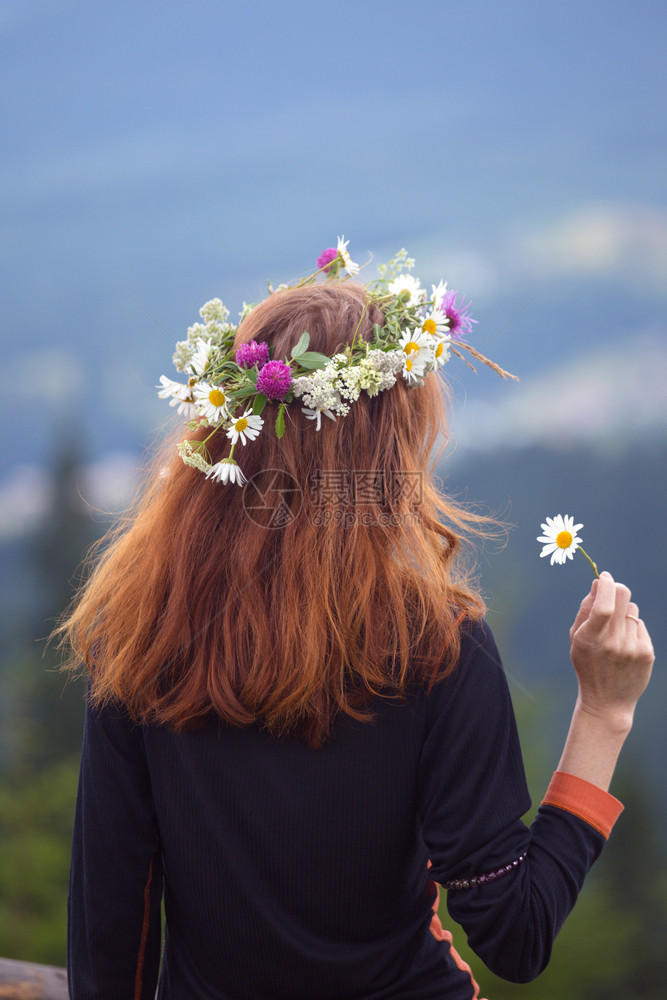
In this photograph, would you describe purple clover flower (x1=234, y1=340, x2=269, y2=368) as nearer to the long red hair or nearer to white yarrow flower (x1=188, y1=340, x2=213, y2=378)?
the long red hair

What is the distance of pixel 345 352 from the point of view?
89 cm

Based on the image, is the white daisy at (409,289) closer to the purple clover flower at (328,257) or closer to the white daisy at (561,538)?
the purple clover flower at (328,257)

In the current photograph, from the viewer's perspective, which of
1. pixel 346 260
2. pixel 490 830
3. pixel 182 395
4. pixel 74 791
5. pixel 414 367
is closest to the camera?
pixel 490 830

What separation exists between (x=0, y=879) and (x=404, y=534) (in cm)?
301

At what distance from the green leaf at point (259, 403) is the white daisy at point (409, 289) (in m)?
0.27

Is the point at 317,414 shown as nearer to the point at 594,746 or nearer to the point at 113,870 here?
the point at 594,746

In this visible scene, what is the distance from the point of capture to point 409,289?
3.45ft

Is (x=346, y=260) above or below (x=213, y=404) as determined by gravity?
above

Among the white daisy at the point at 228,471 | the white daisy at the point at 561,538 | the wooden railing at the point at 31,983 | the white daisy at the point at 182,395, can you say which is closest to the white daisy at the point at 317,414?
the white daisy at the point at 228,471

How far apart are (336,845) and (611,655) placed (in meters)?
0.40

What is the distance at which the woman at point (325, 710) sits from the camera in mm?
835

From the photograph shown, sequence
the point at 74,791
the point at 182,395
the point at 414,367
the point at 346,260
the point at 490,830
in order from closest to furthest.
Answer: the point at 490,830 < the point at 414,367 < the point at 182,395 < the point at 346,260 < the point at 74,791

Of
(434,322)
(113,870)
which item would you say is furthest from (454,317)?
(113,870)

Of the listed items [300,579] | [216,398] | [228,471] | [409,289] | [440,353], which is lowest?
[300,579]
